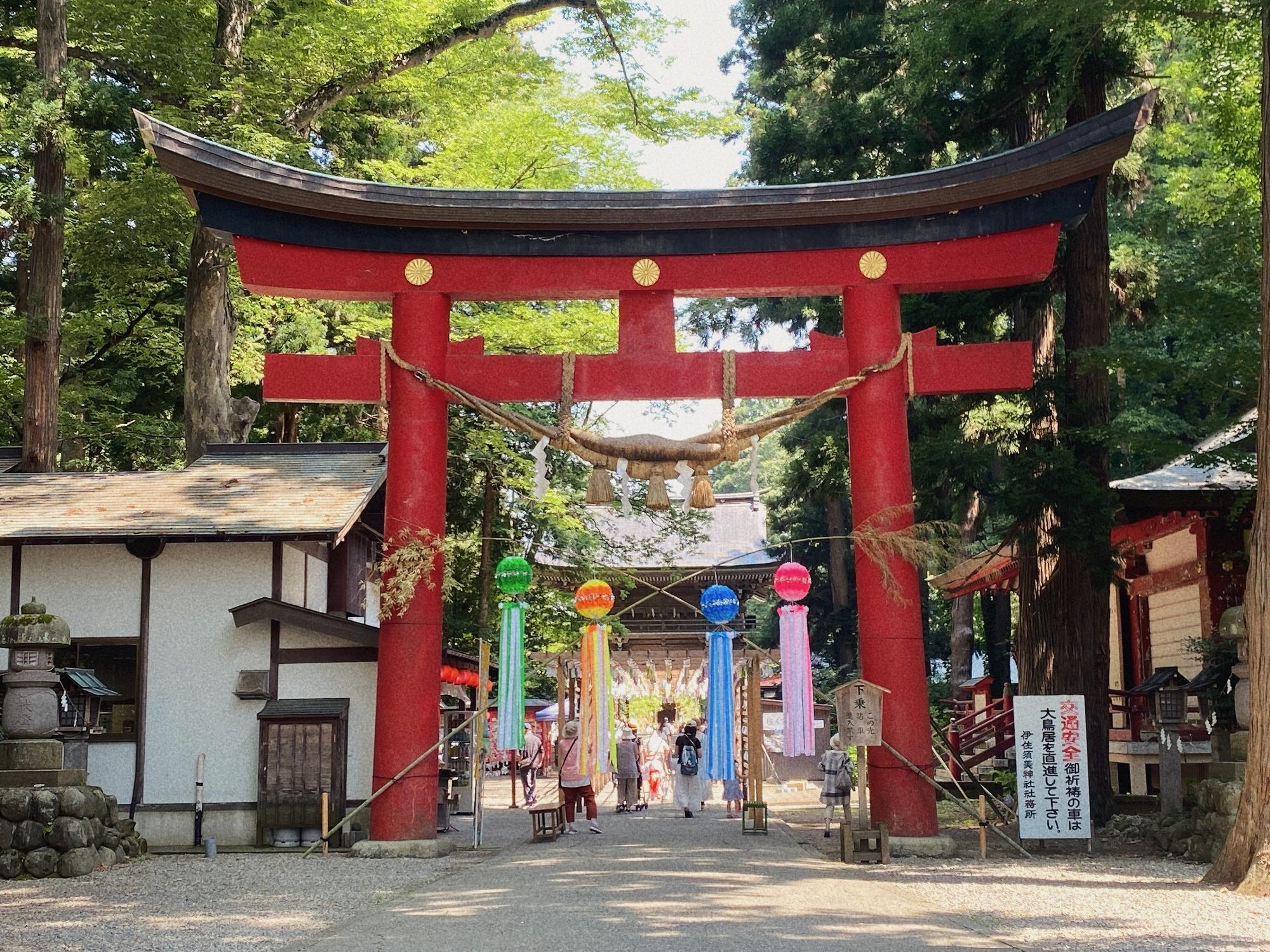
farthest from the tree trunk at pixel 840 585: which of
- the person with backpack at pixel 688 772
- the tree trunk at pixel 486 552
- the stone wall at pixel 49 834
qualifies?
the stone wall at pixel 49 834

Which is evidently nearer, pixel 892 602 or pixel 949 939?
pixel 949 939

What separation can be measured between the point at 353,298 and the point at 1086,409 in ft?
30.3

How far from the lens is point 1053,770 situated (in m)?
13.6

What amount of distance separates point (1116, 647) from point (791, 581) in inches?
438

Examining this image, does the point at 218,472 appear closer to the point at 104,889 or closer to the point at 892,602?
the point at 104,889

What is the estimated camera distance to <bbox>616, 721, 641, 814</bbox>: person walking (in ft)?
74.1

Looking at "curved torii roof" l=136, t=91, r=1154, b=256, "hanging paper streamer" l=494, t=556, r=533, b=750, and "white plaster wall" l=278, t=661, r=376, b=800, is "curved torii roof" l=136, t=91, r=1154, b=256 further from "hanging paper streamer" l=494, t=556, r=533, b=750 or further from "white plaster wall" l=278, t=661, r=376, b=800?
Result: "white plaster wall" l=278, t=661, r=376, b=800

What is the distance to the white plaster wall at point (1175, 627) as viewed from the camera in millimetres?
19156

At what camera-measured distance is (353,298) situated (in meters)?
14.6

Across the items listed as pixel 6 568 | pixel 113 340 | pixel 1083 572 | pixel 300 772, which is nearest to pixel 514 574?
pixel 300 772

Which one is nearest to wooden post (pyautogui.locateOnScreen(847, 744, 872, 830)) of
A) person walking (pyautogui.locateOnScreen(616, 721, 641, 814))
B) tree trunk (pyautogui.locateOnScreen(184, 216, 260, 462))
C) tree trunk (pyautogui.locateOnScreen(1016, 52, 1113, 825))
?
tree trunk (pyautogui.locateOnScreen(1016, 52, 1113, 825))

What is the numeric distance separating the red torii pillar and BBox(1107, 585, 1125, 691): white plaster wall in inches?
439

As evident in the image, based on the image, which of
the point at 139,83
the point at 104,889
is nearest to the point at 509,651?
the point at 104,889

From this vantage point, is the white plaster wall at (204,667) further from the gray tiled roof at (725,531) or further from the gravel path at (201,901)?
the gray tiled roof at (725,531)
